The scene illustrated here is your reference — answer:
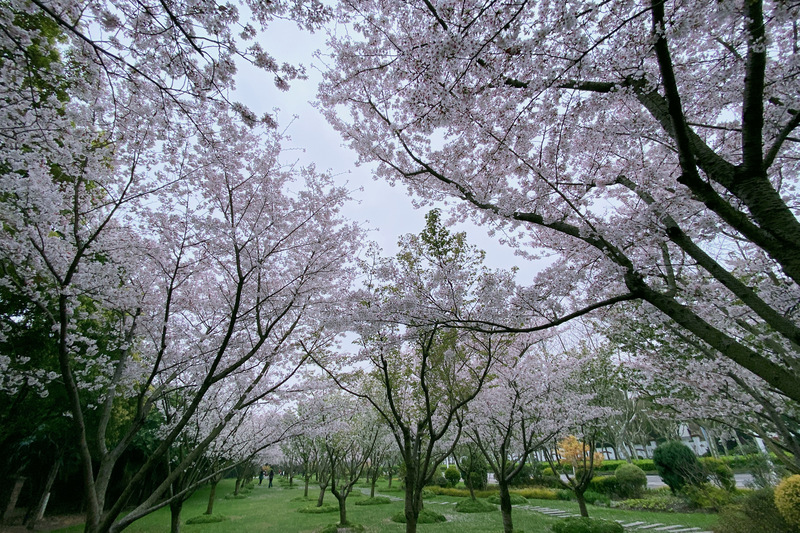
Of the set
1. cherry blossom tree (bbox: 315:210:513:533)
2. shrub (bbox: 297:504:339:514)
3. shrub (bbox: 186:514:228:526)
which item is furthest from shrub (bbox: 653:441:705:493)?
shrub (bbox: 186:514:228:526)

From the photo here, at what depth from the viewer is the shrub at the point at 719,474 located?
1186 centimetres

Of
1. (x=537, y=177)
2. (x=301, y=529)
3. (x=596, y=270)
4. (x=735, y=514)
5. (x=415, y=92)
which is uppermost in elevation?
(x=415, y=92)

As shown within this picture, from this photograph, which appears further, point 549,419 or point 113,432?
point 113,432

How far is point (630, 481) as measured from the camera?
15617 millimetres

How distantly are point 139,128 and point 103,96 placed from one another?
1.65ft

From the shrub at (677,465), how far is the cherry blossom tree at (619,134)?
9653mm

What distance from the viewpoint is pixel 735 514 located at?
8438mm

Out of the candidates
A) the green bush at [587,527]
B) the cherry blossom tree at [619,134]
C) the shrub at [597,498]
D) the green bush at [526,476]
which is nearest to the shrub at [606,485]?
the shrub at [597,498]

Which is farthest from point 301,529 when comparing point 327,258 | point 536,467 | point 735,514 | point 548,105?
point 536,467

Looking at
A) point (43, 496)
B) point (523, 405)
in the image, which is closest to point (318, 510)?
point (43, 496)

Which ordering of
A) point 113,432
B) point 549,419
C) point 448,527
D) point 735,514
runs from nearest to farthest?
point 735,514, point 549,419, point 113,432, point 448,527

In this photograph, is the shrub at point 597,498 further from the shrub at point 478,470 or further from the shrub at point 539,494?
the shrub at point 478,470

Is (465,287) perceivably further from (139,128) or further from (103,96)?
(103,96)

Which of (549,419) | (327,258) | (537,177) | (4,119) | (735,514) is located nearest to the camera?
(4,119)
